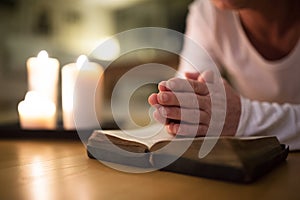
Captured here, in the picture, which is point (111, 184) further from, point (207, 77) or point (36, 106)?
point (36, 106)

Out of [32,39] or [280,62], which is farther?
[32,39]

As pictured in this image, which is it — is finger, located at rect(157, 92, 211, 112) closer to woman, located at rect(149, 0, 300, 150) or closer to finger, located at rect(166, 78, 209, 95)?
finger, located at rect(166, 78, 209, 95)

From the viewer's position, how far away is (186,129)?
0.61 meters

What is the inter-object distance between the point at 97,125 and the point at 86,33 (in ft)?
7.17

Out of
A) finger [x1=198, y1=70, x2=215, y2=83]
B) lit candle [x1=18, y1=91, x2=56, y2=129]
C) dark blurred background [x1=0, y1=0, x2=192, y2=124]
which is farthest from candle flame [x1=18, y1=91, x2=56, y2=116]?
dark blurred background [x1=0, y1=0, x2=192, y2=124]

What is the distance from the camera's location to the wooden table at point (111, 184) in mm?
382

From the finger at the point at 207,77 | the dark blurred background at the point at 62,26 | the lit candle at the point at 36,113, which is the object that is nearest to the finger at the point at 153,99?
the finger at the point at 207,77

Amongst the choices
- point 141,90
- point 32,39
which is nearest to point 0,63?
point 32,39

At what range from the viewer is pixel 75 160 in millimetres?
561

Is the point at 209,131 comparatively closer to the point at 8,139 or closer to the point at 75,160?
the point at 75,160

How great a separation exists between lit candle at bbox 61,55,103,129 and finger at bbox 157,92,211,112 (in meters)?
0.25

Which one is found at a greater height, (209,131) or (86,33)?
(86,33)

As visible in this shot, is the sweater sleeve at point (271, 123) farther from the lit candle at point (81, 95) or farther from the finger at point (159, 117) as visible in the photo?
the lit candle at point (81, 95)

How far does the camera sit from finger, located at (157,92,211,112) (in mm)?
604
